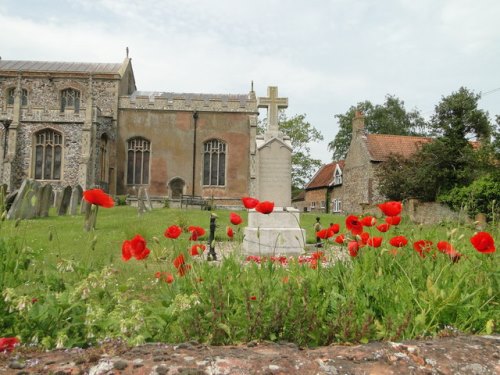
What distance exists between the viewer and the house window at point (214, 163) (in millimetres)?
29000

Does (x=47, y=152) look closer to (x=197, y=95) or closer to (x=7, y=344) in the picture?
(x=197, y=95)

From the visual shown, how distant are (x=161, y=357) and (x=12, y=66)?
3534cm

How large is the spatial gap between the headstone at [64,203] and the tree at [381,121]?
37.9 m

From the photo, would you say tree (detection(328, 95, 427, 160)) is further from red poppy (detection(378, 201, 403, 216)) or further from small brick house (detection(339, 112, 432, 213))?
red poppy (detection(378, 201, 403, 216))

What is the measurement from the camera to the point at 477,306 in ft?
7.41

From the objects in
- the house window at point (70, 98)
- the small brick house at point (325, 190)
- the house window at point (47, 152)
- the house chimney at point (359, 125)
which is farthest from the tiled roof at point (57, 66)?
the small brick house at point (325, 190)

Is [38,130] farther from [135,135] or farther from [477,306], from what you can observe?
[477,306]

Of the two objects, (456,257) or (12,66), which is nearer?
(456,257)

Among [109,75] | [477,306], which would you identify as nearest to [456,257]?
A: [477,306]

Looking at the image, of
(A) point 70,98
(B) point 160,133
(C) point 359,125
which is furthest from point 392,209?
(A) point 70,98

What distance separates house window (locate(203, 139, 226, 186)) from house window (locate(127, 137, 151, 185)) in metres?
3.87

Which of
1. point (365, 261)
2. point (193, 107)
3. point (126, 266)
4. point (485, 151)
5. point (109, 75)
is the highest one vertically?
point (109, 75)

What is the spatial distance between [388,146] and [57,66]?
25.0 meters

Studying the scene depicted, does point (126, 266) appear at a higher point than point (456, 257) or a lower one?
lower
